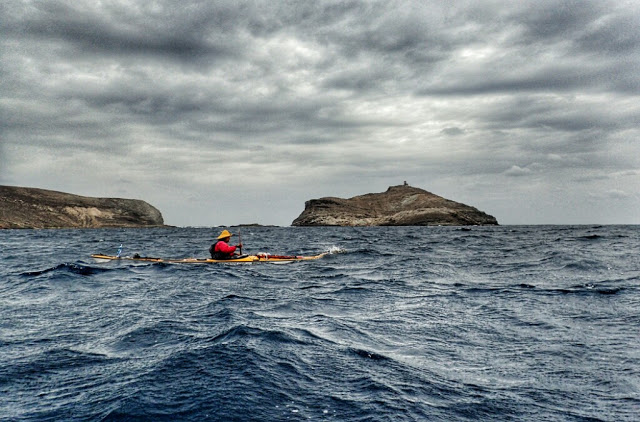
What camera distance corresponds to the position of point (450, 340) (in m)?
10.4

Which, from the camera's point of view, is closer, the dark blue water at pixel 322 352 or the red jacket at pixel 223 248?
the dark blue water at pixel 322 352

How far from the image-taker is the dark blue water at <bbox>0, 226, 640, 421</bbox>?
639 centimetres

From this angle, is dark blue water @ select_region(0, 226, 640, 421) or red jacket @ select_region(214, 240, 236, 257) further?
red jacket @ select_region(214, 240, 236, 257)

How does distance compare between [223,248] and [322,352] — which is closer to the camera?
[322,352]

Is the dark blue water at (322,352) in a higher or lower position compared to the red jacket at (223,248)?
lower

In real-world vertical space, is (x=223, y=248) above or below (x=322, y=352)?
above

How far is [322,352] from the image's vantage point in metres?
9.11

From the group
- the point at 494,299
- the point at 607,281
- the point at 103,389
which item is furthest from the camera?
the point at 607,281

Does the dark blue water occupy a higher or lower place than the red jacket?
lower

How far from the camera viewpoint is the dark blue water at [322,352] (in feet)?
21.0

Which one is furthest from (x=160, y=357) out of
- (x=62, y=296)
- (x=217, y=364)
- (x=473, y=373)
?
(x=62, y=296)

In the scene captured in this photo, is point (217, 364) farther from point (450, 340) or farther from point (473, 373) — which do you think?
point (450, 340)

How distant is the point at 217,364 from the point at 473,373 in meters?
4.86

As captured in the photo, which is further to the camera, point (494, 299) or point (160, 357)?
point (494, 299)
